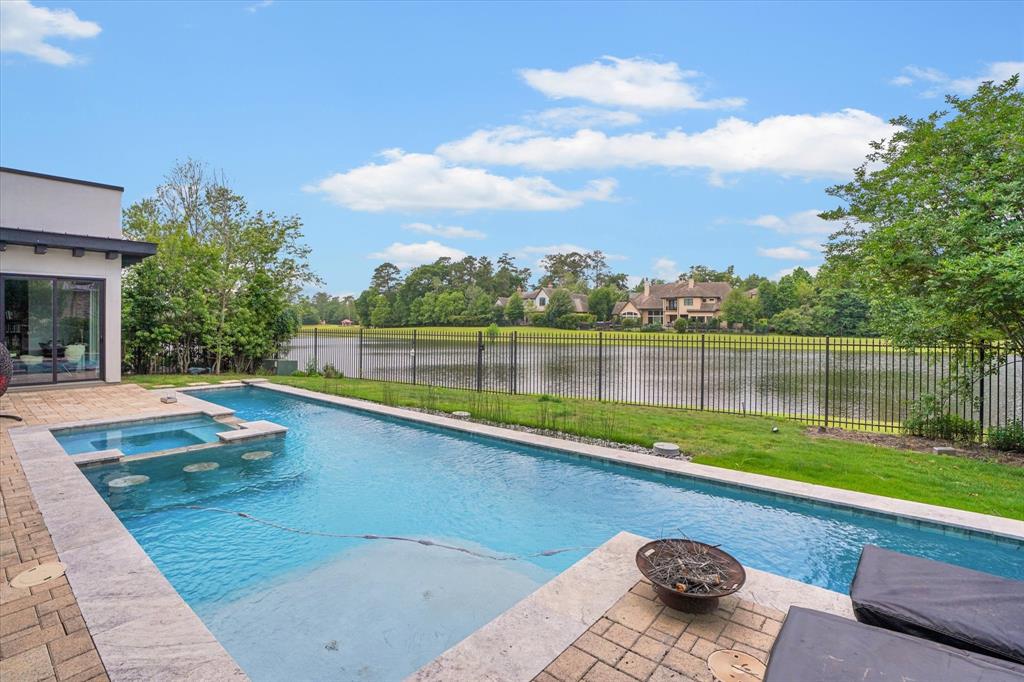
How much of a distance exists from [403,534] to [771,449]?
4.65 metres

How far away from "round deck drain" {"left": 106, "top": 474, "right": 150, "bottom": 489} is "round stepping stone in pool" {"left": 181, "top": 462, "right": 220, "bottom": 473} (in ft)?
1.34

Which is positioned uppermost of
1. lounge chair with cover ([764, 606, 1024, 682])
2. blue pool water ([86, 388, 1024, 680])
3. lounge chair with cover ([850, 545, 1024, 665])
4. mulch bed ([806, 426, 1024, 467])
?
lounge chair with cover ([764, 606, 1024, 682])

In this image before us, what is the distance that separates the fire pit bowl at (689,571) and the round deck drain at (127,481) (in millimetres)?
5380

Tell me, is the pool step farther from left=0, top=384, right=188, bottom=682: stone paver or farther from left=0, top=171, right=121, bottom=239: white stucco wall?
left=0, top=171, right=121, bottom=239: white stucco wall

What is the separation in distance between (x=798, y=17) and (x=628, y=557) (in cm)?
1103

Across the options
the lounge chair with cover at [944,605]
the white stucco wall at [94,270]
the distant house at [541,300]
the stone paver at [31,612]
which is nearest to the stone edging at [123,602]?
the stone paver at [31,612]

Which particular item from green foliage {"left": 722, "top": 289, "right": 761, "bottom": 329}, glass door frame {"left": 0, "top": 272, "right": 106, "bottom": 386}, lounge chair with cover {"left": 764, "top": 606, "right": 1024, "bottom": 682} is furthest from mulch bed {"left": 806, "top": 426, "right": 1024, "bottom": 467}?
green foliage {"left": 722, "top": 289, "right": 761, "bottom": 329}

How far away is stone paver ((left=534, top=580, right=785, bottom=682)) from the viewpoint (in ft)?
7.34

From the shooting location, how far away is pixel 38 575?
302 centimetres

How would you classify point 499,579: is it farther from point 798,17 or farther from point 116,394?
point 798,17

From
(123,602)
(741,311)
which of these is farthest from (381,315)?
(123,602)

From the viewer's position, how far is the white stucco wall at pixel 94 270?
9.68m

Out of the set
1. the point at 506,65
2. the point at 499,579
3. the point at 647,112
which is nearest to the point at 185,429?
the point at 499,579

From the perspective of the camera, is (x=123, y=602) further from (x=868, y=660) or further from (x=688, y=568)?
(x=868, y=660)
